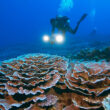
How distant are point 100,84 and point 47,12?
6090 inches

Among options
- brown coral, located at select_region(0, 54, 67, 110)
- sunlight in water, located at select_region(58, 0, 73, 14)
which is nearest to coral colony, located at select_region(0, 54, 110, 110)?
brown coral, located at select_region(0, 54, 67, 110)

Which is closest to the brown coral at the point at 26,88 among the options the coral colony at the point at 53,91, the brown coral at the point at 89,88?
the coral colony at the point at 53,91

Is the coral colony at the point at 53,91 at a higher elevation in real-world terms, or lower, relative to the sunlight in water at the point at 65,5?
lower

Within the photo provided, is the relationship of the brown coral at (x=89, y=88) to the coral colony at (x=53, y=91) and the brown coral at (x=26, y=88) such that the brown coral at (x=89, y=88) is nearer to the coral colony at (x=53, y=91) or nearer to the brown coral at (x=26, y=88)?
the coral colony at (x=53, y=91)

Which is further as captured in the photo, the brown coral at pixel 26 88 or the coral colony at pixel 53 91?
the brown coral at pixel 26 88

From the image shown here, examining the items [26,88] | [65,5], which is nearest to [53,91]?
[26,88]

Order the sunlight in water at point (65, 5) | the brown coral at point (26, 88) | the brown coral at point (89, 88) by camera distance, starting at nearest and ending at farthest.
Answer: the brown coral at point (89, 88)
the brown coral at point (26, 88)
the sunlight in water at point (65, 5)

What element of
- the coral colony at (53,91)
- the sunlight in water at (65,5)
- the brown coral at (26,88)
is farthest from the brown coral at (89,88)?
the sunlight in water at (65,5)

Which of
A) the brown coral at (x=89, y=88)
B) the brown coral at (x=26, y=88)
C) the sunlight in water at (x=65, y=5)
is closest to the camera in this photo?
the brown coral at (x=89, y=88)

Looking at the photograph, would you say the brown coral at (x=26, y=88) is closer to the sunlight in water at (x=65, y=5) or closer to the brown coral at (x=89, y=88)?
the brown coral at (x=89, y=88)

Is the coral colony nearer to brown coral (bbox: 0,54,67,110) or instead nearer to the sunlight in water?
brown coral (bbox: 0,54,67,110)

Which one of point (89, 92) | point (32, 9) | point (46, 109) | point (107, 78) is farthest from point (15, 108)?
point (32, 9)

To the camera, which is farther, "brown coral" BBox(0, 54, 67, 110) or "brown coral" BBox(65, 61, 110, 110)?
"brown coral" BBox(0, 54, 67, 110)

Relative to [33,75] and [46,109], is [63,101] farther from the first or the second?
[33,75]
